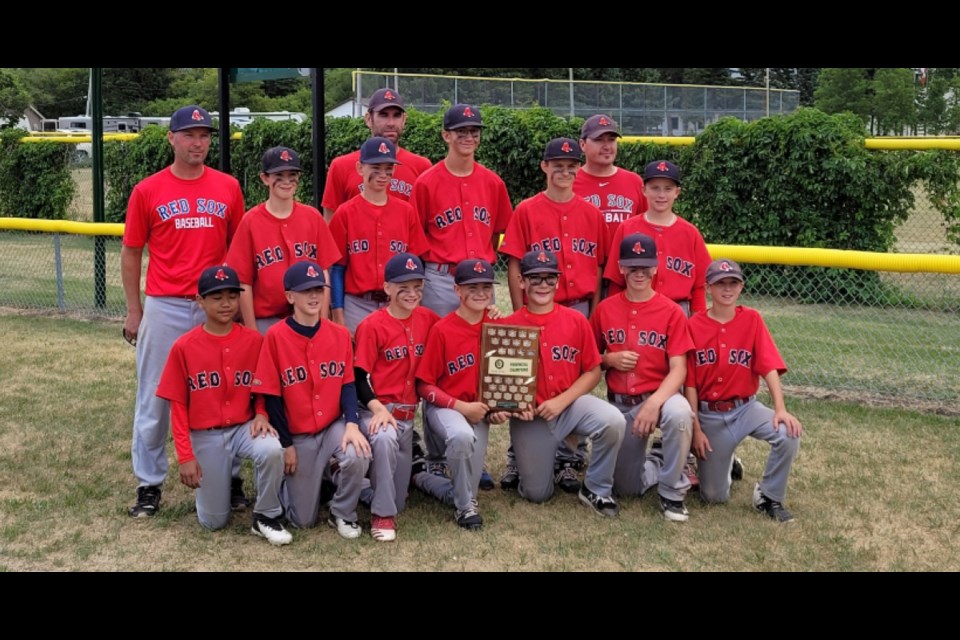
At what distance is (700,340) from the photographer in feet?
17.2

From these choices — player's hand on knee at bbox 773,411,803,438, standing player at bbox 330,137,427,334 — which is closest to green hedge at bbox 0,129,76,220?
standing player at bbox 330,137,427,334

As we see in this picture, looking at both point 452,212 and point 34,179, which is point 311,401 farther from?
point 34,179

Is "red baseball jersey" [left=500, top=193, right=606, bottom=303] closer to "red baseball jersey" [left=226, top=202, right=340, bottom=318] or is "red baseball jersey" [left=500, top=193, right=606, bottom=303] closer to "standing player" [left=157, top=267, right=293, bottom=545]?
"red baseball jersey" [left=226, top=202, right=340, bottom=318]

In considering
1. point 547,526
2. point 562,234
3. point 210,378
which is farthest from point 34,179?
point 547,526

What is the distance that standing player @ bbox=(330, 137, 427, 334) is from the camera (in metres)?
5.38

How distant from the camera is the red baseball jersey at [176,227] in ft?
16.6

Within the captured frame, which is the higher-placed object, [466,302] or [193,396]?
[466,302]

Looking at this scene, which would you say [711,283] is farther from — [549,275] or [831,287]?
[831,287]

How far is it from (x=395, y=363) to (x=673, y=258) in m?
1.67

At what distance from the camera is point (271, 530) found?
4738 mm

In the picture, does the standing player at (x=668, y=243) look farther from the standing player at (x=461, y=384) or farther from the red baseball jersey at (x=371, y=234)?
the red baseball jersey at (x=371, y=234)

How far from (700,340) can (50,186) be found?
1550cm

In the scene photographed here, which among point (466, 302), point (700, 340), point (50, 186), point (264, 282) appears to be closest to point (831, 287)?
point (700, 340)

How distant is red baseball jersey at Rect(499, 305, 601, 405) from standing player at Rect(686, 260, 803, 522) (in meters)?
0.57
